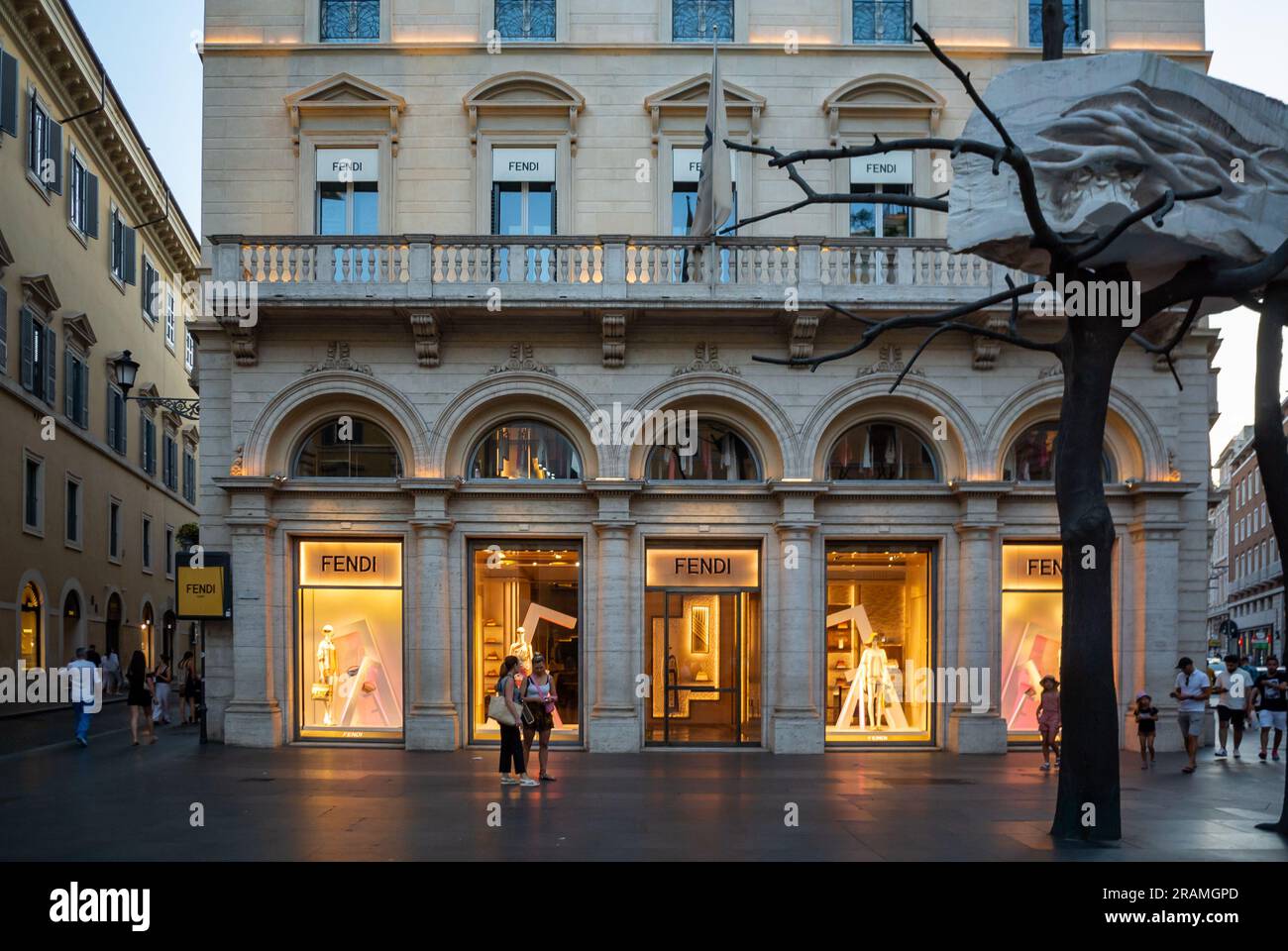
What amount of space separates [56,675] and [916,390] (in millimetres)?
25416

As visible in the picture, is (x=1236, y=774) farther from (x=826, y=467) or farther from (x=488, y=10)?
(x=488, y=10)

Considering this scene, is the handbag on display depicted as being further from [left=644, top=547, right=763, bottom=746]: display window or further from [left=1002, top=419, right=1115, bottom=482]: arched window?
[left=1002, top=419, right=1115, bottom=482]: arched window

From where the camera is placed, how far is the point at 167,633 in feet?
171

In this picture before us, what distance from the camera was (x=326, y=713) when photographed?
70.8 ft

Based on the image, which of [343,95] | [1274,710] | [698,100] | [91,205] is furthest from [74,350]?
[1274,710]

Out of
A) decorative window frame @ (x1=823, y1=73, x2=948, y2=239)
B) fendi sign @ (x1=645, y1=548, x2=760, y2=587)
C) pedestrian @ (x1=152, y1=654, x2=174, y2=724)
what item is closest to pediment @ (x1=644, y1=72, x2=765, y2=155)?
decorative window frame @ (x1=823, y1=73, x2=948, y2=239)

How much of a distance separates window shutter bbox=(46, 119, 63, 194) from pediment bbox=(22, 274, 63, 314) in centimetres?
303

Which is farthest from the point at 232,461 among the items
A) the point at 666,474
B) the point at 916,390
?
the point at 916,390

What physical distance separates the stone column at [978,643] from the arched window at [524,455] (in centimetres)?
735

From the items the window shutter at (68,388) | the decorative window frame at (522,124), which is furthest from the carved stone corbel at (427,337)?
the window shutter at (68,388)

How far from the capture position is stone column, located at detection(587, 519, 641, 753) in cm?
2067

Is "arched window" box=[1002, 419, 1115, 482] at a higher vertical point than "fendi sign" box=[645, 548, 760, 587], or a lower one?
higher

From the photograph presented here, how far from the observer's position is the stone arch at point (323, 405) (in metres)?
21.2
